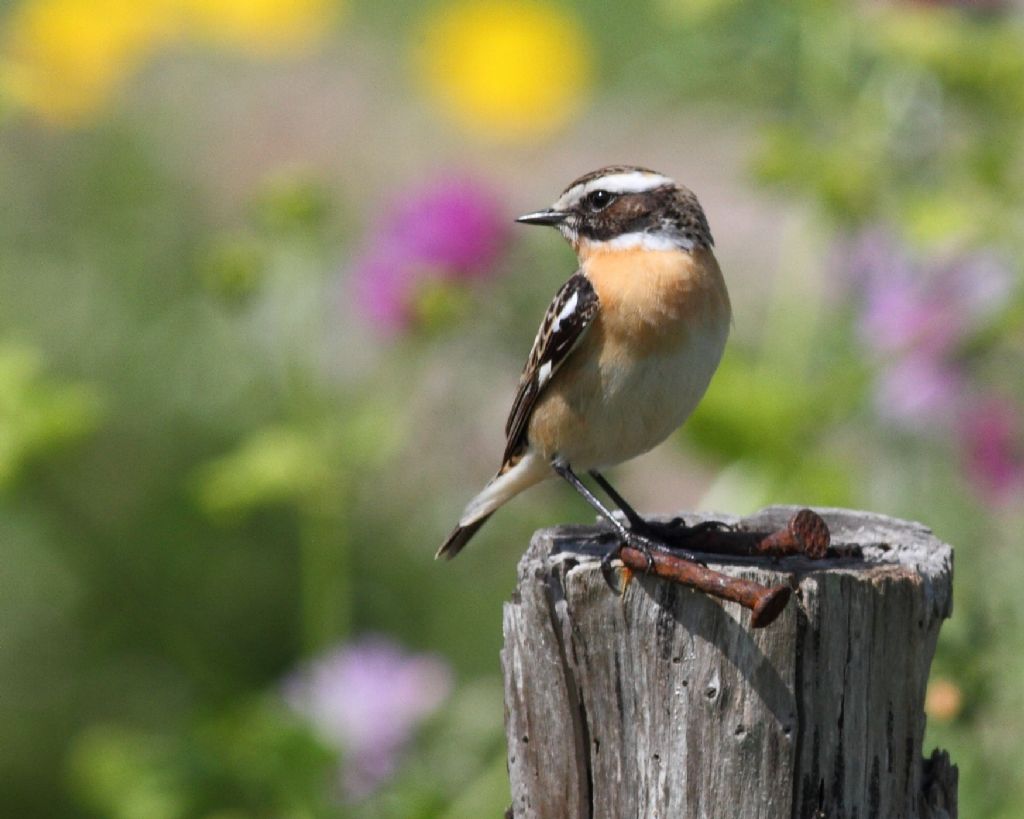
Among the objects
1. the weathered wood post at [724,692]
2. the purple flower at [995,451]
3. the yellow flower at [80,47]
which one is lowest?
the weathered wood post at [724,692]

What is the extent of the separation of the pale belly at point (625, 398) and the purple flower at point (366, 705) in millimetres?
1987

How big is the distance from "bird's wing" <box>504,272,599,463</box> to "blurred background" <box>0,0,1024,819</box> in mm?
1432

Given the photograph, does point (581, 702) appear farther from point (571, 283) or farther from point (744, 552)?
point (571, 283)

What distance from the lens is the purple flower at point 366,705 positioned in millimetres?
5930

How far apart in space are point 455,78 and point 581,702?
8.65m

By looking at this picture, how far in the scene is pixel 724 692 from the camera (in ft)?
9.90

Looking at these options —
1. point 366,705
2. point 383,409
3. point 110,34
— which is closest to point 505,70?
point 110,34

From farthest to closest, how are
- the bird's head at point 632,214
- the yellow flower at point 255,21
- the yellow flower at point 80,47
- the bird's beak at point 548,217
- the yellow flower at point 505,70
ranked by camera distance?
the yellow flower at point 505,70, the yellow flower at point 255,21, the yellow flower at point 80,47, the bird's beak at point 548,217, the bird's head at point 632,214

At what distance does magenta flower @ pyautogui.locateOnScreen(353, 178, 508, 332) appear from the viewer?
21.2 ft

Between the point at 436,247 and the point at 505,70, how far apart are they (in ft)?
16.1

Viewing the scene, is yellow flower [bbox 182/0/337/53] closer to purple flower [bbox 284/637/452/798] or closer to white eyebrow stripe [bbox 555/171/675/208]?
purple flower [bbox 284/637/452/798]

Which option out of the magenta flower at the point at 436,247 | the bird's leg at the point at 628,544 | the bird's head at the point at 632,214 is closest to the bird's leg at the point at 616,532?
the bird's leg at the point at 628,544

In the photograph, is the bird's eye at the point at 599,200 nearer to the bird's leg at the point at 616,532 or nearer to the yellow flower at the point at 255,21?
the bird's leg at the point at 616,532

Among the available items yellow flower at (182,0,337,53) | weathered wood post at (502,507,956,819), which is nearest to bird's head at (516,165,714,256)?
weathered wood post at (502,507,956,819)
